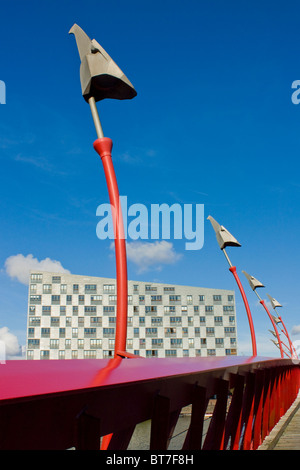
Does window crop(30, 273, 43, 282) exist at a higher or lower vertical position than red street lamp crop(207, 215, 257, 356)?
higher

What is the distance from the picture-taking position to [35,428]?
1322 millimetres

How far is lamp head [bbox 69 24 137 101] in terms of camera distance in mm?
5562

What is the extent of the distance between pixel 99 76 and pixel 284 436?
6.50 metres

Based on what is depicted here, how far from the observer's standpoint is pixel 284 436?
Result: 24.5ft

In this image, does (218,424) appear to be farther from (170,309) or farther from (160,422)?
(170,309)

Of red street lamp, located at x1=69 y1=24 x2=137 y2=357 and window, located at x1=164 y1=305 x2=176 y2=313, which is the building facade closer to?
window, located at x1=164 y1=305 x2=176 y2=313

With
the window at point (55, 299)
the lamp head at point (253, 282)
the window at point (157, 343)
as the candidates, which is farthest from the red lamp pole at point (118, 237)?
the window at point (157, 343)

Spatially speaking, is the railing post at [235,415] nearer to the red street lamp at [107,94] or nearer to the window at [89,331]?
the red street lamp at [107,94]

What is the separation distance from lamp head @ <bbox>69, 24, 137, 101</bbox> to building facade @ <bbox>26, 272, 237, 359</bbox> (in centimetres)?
7991

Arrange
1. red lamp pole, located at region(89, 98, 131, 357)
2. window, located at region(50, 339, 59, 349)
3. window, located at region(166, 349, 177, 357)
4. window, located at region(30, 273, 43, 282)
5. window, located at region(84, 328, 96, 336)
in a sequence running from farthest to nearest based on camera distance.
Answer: window, located at region(166, 349, 177, 357)
window, located at region(30, 273, 43, 282)
window, located at region(84, 328, 96, 336)
window, located at region(50, 339, 59, 349)
red lamp pole, located at region(89, 98, 131, 357)

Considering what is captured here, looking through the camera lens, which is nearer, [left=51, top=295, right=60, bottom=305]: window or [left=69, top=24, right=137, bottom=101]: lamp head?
[left=69, top=24, right=137, bottom=101]: lamp head

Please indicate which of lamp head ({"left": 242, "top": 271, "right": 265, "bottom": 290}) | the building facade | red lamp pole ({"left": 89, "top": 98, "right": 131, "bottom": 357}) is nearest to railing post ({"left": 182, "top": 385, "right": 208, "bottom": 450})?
red lamp pole ({"left": 89, "top": 98, "right": 131, "bottom": 357})

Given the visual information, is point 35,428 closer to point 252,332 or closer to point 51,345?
point 252,332
